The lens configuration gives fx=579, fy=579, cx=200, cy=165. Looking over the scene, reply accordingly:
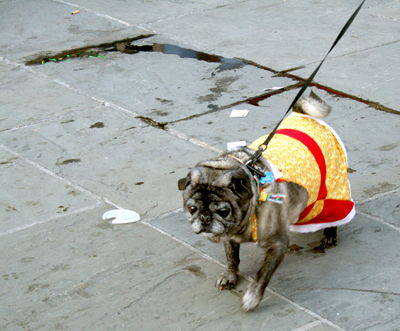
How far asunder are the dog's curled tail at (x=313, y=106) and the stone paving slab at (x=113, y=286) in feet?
4.42

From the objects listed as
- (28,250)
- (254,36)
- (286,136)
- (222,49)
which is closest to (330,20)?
(254,36)

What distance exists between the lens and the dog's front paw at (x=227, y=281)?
3.96 meters

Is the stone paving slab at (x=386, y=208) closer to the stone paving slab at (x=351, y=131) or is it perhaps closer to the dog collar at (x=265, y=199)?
the stone paving slab at (x=351, y=131)

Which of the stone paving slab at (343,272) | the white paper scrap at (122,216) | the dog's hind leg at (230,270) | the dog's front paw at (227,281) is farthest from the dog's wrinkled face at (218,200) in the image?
the white paper scrap at (122,216)

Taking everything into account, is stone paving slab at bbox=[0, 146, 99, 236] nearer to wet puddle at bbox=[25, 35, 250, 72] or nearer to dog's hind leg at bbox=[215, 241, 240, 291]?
dog's hind leg at bbox=[215, 241, 240, 291]

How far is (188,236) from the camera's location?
15.1 feet

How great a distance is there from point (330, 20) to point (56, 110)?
4857 mm

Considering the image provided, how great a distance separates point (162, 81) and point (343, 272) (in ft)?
13.4

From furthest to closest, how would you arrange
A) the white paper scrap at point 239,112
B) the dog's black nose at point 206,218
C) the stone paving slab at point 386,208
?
the white paper scrap at point 239,112 → the stone paving slab at point 386,208 → the dog's black nose at point 206,218

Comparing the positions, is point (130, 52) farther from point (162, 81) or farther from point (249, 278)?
point (249, 278)

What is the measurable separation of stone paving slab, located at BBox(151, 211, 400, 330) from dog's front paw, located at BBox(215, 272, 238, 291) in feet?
0.71

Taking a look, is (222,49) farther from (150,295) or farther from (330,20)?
(150,295)

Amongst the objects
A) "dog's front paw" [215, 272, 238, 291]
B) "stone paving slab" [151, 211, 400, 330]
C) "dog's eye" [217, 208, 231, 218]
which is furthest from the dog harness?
"dog's front paw" [215, 272, 238, 291]

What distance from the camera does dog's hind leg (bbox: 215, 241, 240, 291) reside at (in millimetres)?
3953
